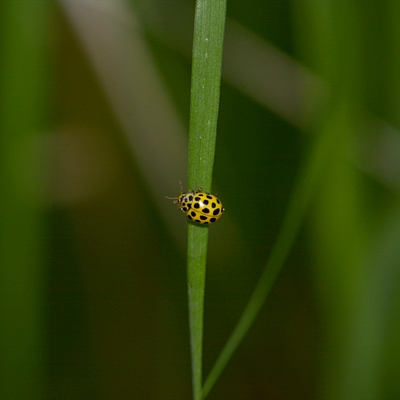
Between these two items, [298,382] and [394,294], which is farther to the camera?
[298,382]

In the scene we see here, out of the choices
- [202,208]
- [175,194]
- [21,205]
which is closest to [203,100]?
[202,208]

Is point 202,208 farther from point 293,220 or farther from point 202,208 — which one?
point 293,220

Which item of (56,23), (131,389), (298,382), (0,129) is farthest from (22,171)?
(298,382)

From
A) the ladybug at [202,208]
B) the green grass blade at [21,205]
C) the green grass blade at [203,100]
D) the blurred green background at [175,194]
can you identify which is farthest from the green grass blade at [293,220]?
the green grass blade at [21,205]

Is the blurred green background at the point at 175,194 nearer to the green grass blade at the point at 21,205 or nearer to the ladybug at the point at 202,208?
the green grass blade at the point at 21,205

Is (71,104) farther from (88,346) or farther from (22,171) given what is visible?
(88,346)
